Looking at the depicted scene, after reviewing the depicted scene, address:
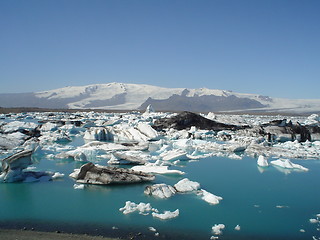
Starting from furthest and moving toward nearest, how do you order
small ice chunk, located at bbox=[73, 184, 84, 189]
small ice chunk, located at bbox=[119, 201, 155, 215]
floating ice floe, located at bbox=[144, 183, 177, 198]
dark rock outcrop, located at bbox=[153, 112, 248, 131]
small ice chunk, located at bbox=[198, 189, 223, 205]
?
dark rock outcrop, located at bbox=[153, 112, 248, 131] < small ice chunk, located at bbox=[73, 184, 84, 189] < floating ice floe, located at bbox=[144, 183, 177, 198] < small ice chunk, located at bbox=[198, 189, 223, 205] < small ice chunk, located at bbox=[119, 201, 155, 215]

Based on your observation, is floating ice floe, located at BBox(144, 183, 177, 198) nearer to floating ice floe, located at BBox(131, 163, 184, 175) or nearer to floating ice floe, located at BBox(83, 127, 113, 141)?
floating ice floe, located at BBox(131, 163, 184, 175)

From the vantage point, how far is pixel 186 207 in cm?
373

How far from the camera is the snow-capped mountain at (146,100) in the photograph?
87688mm

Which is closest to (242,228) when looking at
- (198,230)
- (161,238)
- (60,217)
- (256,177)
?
(198,230)

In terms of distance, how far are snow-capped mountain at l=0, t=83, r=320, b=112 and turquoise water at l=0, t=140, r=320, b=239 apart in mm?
77524

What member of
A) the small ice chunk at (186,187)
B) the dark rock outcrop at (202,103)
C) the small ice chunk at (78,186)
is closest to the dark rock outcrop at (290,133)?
the small ice chunk at (186,187)

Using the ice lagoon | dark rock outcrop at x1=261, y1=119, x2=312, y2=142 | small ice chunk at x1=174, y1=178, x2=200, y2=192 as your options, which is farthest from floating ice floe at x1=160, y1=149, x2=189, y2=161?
dark rock outcrop at x1=261, y1=119, x2=312, y2=142

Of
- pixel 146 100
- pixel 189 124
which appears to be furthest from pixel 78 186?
pixel 146 100

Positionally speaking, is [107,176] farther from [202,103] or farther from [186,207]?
[202,103]

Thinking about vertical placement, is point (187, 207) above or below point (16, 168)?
below

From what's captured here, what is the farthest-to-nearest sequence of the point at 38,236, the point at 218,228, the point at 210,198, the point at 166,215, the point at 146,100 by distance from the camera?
Answer: 1. the point at 146,100
2. the point at 210,198
3. the point at 166,215
4. the point at 218,228
5. the point at 38,236

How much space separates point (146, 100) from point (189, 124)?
76.2 metres

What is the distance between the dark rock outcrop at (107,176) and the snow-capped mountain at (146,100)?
254 ft

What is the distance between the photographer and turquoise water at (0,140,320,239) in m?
3.15
